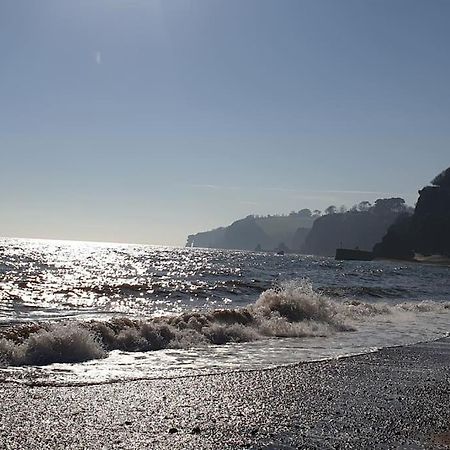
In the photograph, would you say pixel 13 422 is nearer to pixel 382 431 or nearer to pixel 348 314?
pixel 382 431

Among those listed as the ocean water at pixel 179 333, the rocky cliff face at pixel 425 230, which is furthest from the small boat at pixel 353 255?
the ocean water at pixel 179 333

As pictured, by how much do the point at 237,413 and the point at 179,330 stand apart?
6196 mm

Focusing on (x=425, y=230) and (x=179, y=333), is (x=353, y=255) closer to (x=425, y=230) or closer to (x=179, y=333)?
(x=425, y=230)

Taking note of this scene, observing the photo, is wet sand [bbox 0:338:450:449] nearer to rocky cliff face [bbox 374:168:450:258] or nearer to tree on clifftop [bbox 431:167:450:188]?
rocky cliff face [bbox 374:168:450:258]

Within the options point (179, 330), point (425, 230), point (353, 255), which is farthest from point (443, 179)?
point (179, 330)

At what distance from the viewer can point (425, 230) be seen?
142250mm

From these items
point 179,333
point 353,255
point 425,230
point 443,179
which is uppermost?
point 443,179

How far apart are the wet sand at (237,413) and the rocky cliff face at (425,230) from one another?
452 feet

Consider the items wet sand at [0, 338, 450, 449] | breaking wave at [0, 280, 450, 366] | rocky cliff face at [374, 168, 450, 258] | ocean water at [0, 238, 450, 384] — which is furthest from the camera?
rocky cliff face at [374, 168, 450, 258]

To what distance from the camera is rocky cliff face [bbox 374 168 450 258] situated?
455ft

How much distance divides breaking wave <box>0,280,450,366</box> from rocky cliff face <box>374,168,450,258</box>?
127020mm

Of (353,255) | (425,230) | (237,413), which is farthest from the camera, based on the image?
Result: (425,230)

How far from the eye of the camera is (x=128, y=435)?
5066 mm

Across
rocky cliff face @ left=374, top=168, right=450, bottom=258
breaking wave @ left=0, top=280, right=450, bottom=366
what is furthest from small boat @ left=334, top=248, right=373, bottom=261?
breaking wave @ left=0, top=280, right=450, bottom=366
